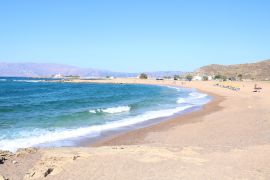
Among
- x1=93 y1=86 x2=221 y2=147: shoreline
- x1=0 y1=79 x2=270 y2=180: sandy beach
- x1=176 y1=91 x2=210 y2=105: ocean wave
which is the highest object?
x1=0 y1=79 x2=270 y2=180: sandy beach

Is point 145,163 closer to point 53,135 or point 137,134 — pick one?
point 137,134

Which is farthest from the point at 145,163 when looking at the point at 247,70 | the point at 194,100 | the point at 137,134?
the point at 247,70

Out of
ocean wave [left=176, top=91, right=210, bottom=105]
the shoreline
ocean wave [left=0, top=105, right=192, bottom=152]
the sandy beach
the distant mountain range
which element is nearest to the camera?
the sandy beach

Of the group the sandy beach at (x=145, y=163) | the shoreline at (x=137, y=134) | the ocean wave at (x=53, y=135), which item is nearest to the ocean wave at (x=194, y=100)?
the shoreline at (x=137, y=134)

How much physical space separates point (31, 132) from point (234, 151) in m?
10.8

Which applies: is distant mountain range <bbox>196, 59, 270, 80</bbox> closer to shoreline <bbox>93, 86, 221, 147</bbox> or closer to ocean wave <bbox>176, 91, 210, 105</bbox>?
ocean wave <bbox>176, 91, 210, 105</bbox>

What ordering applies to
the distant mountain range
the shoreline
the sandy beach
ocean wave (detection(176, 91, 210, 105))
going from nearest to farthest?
1. the sandy beach
2. the shoreline
3. ocean wave (detection(176, 91, 210, 105))
4. the distant mountain range

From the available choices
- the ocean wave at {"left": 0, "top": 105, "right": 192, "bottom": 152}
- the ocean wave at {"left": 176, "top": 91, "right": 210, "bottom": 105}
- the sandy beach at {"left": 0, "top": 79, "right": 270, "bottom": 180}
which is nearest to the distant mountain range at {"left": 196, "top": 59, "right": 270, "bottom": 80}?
the ocean wave at {"left": 176, "top": 91, "right": 210, "bottom": 105}

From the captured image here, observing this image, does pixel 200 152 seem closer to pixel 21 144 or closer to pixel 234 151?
pixel 234 151

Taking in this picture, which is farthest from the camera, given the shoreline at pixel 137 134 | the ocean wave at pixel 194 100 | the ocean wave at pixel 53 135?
the ocean wave at pixel 194 100

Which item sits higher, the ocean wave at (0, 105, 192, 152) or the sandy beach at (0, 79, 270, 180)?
the sandy beach at (0, 79, 270, 180)

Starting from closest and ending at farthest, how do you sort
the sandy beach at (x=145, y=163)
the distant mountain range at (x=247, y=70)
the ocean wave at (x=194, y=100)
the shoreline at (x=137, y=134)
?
the sandy beach at (x=145, y=163) < the shoreline at (x=137, y=134) < the ocean wave at (x=194, y=100) < the distant mountain range at (x=247, y=70)

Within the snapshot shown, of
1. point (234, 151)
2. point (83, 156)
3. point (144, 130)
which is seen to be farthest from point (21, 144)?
point (234, 151)

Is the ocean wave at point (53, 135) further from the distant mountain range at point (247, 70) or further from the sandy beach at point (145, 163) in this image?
the distant mountain range at point (247, 70)
